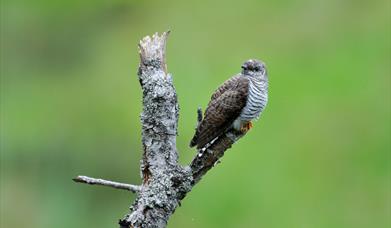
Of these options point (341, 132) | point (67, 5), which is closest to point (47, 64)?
point (67, 5)

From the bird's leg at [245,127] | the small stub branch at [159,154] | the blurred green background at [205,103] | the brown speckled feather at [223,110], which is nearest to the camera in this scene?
the small stub branch at [159,154]

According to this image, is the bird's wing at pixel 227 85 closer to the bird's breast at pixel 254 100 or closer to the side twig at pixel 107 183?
the bird's breast at pixel 254 100

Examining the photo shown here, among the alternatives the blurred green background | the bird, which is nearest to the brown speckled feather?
the bird

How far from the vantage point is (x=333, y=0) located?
8.90 m

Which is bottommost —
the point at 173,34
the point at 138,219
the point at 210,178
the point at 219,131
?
the point at 138,219

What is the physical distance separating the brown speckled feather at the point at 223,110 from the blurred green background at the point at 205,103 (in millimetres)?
3101

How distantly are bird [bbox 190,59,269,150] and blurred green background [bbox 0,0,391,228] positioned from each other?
3100 mm

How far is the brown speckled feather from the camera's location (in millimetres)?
3479

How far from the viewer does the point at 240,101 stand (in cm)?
365

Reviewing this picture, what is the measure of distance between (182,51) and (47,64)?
4.49 feet

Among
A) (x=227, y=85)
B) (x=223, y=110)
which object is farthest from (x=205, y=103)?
(x=223, y=110)

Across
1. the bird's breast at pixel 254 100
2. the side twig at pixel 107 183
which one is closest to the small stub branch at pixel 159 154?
the side twig at pixel 107 183

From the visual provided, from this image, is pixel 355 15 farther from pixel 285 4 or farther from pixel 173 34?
pixel 173 34

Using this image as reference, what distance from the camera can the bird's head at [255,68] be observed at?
12.0ft
